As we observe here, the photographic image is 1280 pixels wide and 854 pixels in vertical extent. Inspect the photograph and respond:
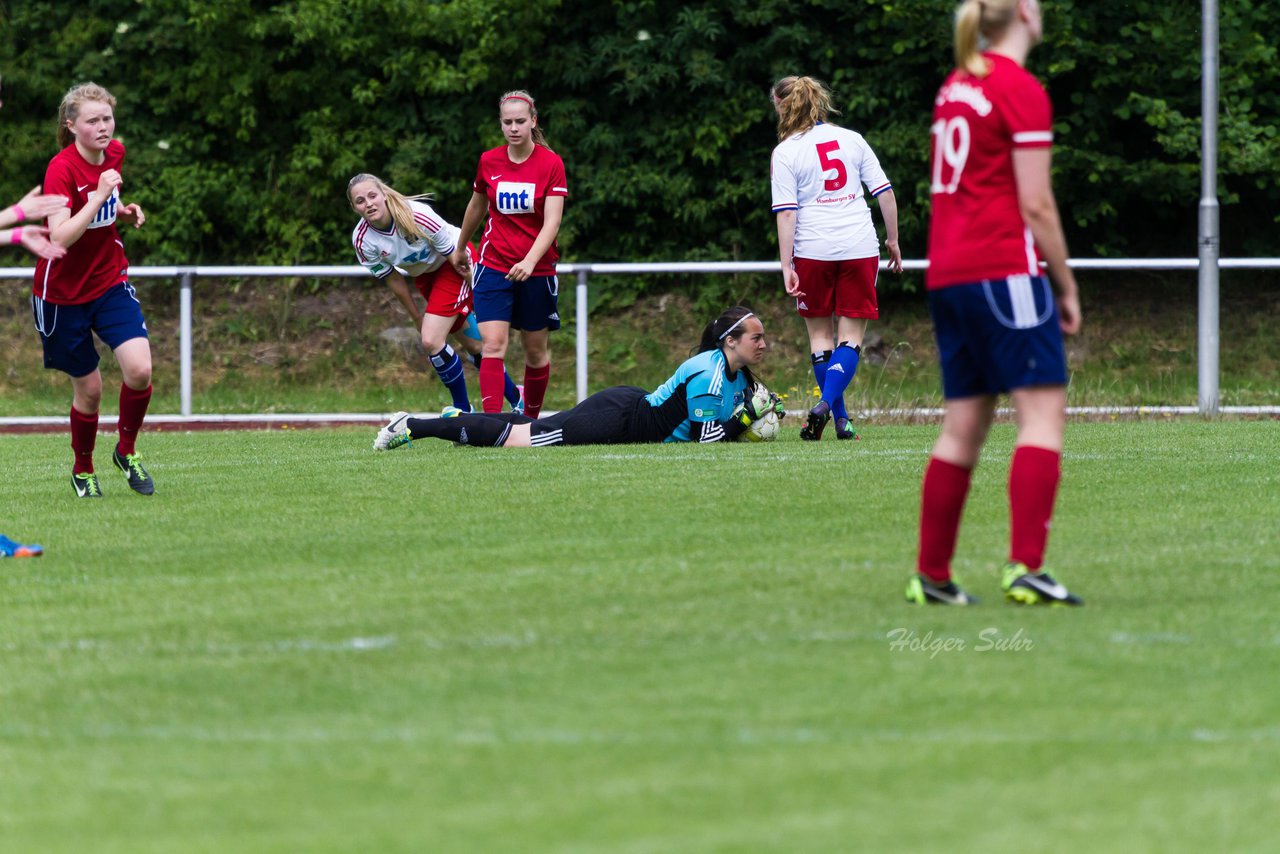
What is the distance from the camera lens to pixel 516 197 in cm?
1241

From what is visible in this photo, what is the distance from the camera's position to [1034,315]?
5273 millimetres

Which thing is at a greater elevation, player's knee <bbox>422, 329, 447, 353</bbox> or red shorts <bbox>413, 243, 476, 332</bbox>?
red shorts <bbox>413, 243, 476, 332</bbox>

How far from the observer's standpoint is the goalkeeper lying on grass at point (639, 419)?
11.2 meters

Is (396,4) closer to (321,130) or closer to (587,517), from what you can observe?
(321,130)

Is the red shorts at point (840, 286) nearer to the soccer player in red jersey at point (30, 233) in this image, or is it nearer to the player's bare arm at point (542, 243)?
the player's bare arm at point (542, 243)

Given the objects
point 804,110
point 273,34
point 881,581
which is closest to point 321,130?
point 273,34

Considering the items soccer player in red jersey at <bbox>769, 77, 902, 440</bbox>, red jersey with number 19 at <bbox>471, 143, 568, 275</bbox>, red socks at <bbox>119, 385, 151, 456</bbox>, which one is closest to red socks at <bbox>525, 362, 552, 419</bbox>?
red jersey with number 19 at <bbox>471, 143, 568, 275</bbox>

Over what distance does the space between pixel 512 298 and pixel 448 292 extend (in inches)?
23.7

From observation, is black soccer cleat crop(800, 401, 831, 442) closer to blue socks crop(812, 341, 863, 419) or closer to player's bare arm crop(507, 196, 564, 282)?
blue socks crop(812, 341, 863, 419)

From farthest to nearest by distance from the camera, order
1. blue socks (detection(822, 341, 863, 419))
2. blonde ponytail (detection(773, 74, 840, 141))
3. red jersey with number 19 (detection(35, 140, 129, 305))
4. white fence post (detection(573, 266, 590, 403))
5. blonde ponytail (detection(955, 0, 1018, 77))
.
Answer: white fence post (detection(573, 266, 590, 403)), blonde ponytail (detection(773, 74, 840, 141)), blue socks (detection(822, 341, 863, 419)), red jersey with number 19 (detection(35, 140, 129, 305)), blonde ponytail (detection(955, 0, 1018, 77))

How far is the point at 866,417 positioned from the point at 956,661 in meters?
10.4

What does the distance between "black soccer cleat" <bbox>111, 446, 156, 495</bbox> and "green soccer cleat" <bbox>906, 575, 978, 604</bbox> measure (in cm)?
495

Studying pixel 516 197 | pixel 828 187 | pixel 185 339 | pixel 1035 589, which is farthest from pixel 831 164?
pixel 185 339

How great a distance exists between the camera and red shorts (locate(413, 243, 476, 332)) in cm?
1292
